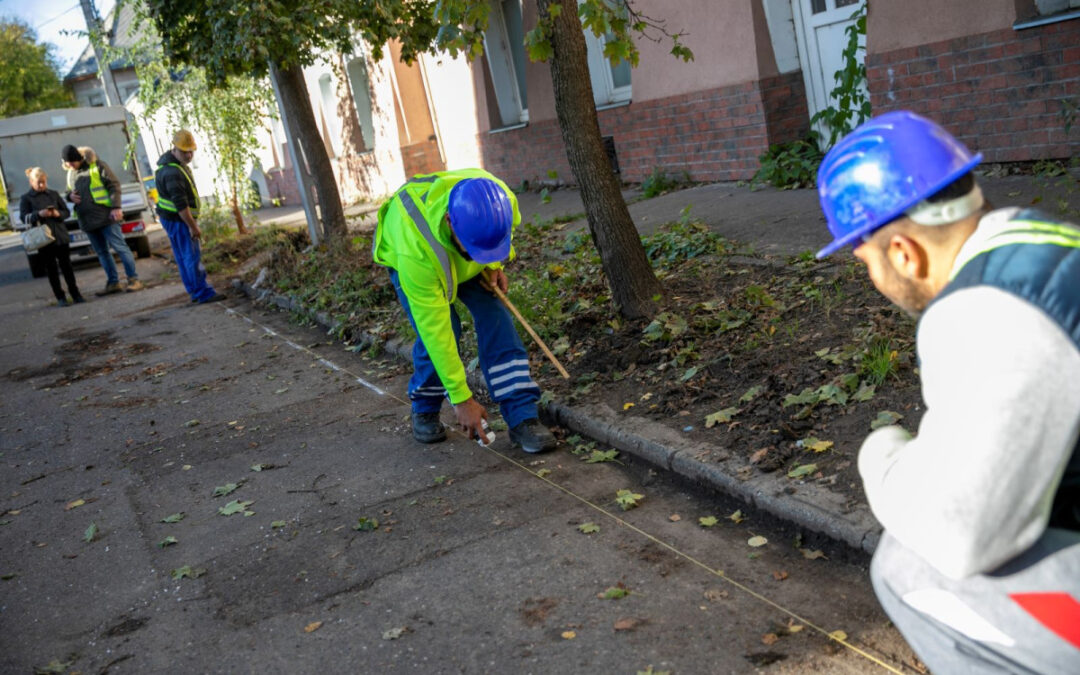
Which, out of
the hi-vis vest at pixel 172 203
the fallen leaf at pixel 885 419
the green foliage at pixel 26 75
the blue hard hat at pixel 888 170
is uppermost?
the green foliage at pixel 26 75

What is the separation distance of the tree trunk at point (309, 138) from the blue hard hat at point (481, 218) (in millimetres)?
8285

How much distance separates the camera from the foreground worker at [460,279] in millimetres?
4695

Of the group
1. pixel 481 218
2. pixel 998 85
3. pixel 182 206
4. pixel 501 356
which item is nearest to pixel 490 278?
pixel 501 356

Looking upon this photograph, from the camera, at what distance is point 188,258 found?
12.4m

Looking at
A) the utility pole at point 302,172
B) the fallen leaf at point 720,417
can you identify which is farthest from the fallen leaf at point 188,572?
the utility pole at point 302,172

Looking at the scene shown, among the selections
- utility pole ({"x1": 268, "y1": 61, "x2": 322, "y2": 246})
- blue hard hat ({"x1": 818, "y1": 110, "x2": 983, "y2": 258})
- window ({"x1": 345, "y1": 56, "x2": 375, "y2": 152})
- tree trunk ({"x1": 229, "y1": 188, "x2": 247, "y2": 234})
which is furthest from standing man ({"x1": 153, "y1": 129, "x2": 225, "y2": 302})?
blue hard hat ({"x1": 818, "y1": 110, "x2": 983, "y2": 258})

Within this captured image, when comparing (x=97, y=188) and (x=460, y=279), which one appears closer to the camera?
(x=460, y=279)

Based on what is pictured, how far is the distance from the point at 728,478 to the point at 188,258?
31.5 feet

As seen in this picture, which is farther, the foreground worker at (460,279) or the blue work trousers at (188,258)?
the blue work trousers at (188,258)

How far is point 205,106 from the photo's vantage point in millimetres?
17500

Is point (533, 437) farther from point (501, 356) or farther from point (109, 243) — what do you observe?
point (109, 243)

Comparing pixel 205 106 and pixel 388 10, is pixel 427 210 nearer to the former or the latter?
pixel 388 10

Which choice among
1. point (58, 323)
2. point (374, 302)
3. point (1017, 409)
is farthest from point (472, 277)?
point (58, 323)

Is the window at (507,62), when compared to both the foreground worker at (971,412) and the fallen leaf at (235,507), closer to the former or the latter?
the fallen leaf at (235,507)
